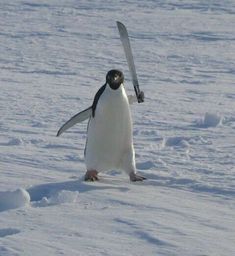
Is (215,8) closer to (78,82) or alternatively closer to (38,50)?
(38,50)

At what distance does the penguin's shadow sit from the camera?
4602 mm

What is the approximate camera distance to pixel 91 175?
16.5ft

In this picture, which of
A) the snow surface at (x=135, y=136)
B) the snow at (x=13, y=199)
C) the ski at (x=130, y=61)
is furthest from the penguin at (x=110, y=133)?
the snow at (x=13, y=199)

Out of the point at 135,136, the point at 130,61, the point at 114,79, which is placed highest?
the point at 130,61

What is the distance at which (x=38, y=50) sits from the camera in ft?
37.8

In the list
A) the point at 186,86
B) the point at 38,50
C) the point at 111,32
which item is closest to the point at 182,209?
the point at 186,86

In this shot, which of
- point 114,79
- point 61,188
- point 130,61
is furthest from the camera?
point 130,61

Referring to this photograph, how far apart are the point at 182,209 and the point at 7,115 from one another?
3.27 metres

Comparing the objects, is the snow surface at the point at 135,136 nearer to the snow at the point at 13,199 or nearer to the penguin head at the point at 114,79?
the snow at the point at 13,199

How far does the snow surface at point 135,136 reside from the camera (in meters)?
3.86

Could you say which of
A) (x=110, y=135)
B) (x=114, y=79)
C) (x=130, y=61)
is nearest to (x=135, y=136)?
(x=130, y=61)

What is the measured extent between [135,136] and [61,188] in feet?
6.55

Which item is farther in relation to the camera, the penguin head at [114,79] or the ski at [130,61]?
A: the ski at [130,61]

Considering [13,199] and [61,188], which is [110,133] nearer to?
[61,188]
